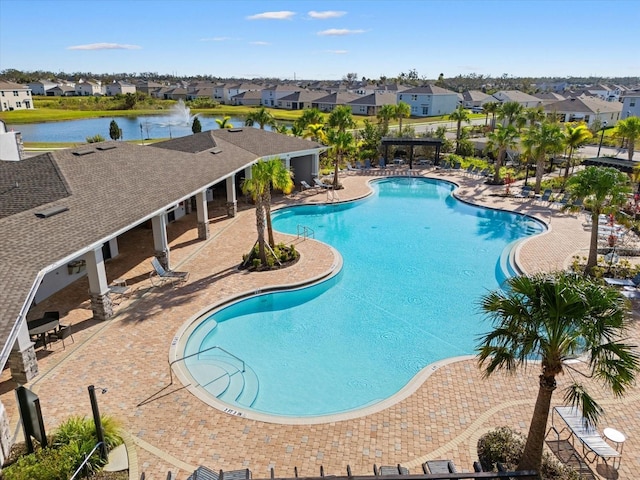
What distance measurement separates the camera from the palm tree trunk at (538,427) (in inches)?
340

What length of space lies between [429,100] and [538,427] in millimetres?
94984

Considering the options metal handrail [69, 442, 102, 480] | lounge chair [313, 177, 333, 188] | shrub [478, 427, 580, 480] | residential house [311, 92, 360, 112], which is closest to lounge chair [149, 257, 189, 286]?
metal handrail [69, 442, 102, 480]

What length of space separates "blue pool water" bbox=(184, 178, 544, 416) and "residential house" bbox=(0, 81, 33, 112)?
106m

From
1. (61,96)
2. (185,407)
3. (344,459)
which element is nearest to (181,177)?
(185,407)

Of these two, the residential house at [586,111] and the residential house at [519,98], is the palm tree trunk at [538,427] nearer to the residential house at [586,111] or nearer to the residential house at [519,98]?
the residential house at [586,111]

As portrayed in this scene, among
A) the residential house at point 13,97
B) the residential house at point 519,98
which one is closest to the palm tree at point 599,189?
the residential house at point 519,98

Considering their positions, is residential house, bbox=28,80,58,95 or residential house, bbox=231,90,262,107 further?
residential house, bbox=28,80,58,95

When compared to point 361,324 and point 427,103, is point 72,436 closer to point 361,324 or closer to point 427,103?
point 361,324

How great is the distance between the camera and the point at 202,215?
80.2 ft

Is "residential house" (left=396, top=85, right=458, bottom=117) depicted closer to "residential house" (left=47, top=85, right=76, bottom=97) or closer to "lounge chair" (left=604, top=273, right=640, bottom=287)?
"lounge chair" (left=604, top=273, right=640, bottom=287)

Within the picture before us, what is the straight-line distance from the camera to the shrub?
953 cm

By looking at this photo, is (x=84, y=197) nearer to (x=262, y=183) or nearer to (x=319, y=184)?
(x=262, y=183)

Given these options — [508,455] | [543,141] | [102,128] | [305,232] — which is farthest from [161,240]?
[102,128]

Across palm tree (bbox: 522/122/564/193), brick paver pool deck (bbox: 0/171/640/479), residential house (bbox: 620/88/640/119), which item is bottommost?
brick paver pool deck (bbox: 0/171/640/479)
